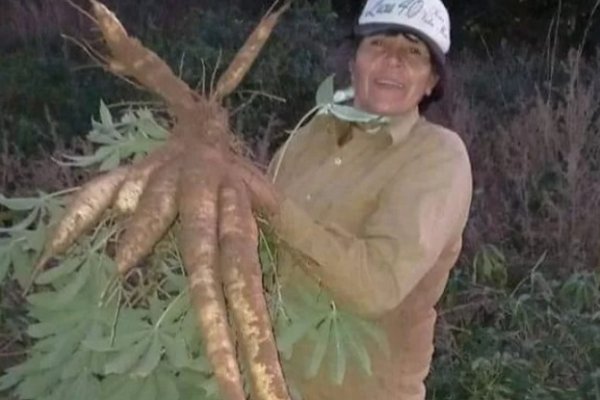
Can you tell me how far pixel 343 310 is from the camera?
79.8 inches

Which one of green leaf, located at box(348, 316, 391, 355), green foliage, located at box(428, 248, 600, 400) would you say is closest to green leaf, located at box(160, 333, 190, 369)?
green leaf, located at box(348, 316, 391, 355)

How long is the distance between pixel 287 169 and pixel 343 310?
0.29m

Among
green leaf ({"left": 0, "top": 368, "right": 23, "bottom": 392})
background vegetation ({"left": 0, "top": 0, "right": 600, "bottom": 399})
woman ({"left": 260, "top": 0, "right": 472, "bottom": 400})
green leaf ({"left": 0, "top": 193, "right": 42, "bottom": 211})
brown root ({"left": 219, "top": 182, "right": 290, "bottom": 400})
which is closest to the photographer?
brown root ({"left": 219, "top": 182, "right": 290, "bottom": 400})

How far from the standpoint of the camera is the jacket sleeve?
6.31 ft

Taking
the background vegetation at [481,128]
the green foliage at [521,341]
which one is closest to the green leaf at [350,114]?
the background vegetation at [481,128]

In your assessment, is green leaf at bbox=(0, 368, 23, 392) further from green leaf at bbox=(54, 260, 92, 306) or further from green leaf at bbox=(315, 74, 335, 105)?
green leaf at bbox=(315, 74, 335, 105)

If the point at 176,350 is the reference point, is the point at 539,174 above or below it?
below

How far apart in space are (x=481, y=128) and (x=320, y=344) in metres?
3.75

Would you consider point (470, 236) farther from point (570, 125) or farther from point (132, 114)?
point (132, 114)

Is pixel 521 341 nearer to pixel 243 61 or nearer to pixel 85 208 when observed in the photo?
pixel 243 61

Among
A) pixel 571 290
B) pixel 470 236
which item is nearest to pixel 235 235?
pixel 571 290

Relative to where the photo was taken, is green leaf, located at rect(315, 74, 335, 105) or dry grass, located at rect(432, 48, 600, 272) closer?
green leaf, located at rect(315, 74, 335, 105)

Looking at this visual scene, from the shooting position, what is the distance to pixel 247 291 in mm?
1870

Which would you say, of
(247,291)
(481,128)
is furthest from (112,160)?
(481,128)
